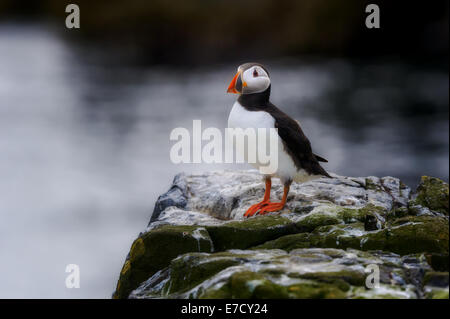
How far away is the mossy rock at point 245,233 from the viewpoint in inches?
177

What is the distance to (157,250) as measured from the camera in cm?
448

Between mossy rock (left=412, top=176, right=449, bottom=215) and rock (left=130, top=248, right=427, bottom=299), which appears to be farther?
mossy rock (left=412, top=176, right=449, bottom=215)

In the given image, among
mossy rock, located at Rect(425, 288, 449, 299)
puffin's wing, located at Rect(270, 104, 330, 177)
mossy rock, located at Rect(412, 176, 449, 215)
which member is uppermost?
puffin's wing, located at Rect(270, 104, 330, 177)

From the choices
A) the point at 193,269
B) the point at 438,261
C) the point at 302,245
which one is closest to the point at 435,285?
the point at 438,261

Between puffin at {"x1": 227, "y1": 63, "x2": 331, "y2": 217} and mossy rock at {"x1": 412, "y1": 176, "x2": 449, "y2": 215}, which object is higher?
puffin at {"x1": 227, "y1": 63, "x2": 331, "y2": 217}

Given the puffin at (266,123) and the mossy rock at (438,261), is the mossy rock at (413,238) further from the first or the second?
the puffin at (266,123)

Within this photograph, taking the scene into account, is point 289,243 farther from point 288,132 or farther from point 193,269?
point 288,132

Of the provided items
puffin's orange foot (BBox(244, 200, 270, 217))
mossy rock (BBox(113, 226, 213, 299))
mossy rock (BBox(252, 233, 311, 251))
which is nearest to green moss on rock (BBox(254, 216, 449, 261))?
mossy rock (BBox(252, 233, 311, 251))

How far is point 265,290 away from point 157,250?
4.23ft

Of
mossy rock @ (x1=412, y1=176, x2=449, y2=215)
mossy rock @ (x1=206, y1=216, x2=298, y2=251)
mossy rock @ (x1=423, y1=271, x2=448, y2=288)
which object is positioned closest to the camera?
mossy rock @ (x1=423, y1=271, x2=448, y2=288)

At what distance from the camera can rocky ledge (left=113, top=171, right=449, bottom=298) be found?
350cm

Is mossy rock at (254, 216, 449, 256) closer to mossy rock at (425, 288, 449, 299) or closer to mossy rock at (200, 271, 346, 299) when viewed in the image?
mossy rock at (425, 288, 449, 299)

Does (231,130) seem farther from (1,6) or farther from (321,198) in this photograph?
(1,6)
